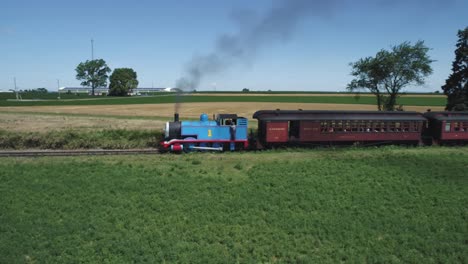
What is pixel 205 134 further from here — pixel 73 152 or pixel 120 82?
pixel 120 82

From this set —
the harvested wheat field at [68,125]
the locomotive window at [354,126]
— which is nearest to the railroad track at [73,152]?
the harvested wheat field at [68,125]

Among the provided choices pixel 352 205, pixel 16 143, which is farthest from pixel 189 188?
pixel 16 143

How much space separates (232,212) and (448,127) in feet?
68.1

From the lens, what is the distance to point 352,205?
13.3 meters

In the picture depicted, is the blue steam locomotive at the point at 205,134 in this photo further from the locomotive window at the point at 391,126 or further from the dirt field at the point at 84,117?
the locomotive window at the point at 391,126

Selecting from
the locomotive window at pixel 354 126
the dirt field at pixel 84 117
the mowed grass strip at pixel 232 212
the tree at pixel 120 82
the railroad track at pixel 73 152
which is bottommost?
the mowed grass strip at pixel 232 212

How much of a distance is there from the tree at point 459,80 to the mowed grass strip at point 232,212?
27972mm

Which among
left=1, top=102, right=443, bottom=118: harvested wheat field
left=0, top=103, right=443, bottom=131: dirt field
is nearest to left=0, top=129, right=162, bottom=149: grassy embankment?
left=0, top=103, right=443, bottom=131: dirt field

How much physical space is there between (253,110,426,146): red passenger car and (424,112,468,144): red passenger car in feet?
5.02

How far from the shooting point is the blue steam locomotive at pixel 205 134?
21562mm

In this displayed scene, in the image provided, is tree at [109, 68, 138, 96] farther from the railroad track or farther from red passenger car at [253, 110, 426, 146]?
red passenger car at [253, 110, 426, 146]

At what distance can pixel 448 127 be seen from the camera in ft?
82.5

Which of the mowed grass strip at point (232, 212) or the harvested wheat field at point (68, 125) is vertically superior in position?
the harvested wheat field at point (68, 125)

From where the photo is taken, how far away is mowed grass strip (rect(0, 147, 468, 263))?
1026 centimetres
